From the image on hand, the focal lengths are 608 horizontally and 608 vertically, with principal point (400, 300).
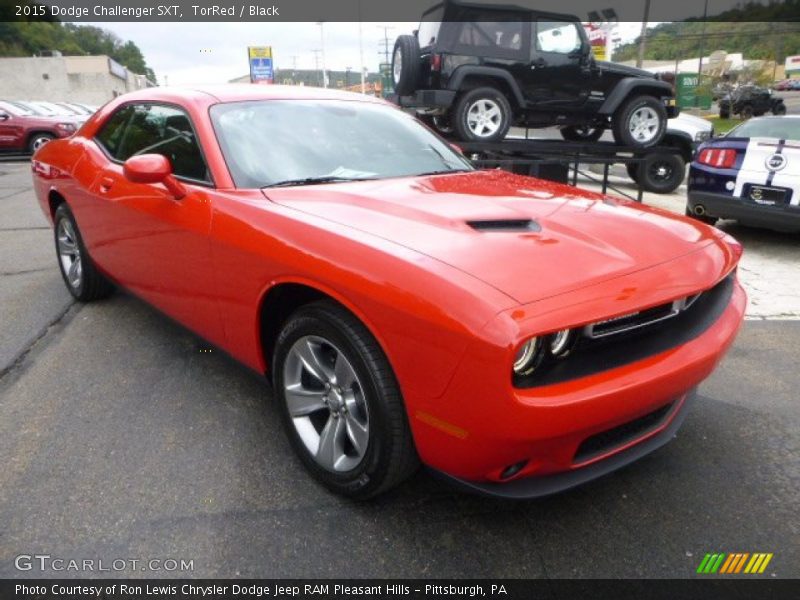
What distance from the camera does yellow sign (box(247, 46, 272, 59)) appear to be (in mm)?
47156

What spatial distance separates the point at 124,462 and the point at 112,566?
62 cm

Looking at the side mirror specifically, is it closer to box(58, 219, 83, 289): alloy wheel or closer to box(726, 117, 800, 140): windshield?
box(58, 219, 83, 289): alloy wheel

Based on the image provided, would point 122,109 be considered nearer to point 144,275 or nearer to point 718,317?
point 144,275

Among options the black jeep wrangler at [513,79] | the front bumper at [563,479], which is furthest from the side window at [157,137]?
the black jeep wrangler at [513,79]

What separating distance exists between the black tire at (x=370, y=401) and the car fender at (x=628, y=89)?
23.6ft

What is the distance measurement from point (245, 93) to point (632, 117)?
6.64 meters

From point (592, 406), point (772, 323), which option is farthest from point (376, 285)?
point (772, 323)

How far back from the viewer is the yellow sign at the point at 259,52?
47156mm

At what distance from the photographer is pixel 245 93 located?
10.4ft

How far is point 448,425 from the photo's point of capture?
5.76 ft

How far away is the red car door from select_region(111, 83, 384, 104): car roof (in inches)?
3.8

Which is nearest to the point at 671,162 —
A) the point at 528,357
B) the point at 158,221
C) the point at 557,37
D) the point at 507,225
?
the point at 557,37

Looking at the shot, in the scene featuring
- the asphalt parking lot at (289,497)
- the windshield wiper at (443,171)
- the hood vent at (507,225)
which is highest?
the windshield wiper at (443,171)

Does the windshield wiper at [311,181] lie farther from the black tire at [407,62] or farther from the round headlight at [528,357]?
the black tire at [407,62]
